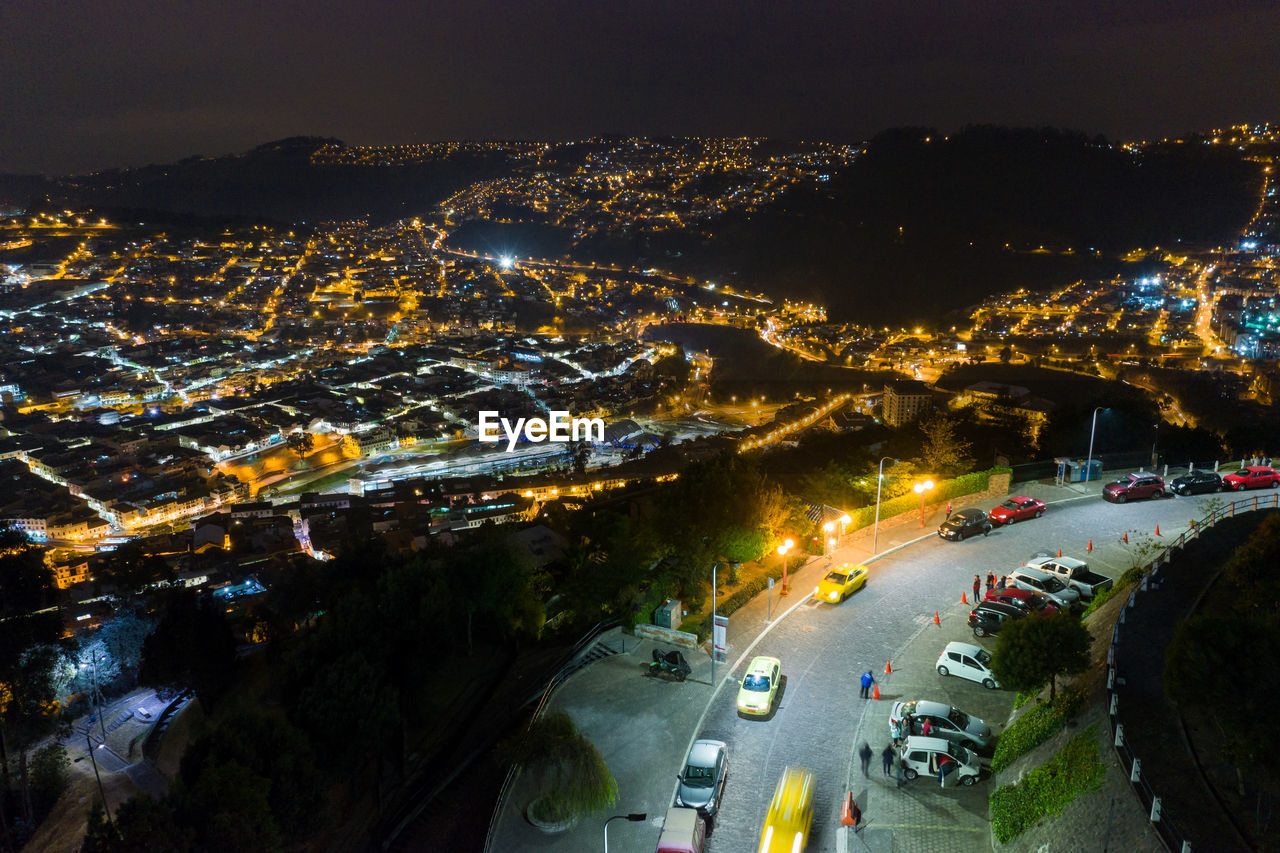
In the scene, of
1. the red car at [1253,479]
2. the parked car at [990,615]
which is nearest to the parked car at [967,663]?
the parked car at [990,615]

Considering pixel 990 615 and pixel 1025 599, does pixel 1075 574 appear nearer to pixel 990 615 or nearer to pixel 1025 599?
pixel 1025 599

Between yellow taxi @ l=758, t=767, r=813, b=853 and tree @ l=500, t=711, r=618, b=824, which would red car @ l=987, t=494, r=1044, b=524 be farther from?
tree @ l=500, t=711, r=618, b=824

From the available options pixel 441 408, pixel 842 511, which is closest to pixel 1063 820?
pixel 842 511

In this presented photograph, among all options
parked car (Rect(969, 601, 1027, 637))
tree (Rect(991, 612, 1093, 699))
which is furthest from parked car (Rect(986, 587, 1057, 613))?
tree (Rect(991, 612, 1093, 699))

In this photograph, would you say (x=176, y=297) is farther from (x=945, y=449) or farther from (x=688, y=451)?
(x=945, y=449)

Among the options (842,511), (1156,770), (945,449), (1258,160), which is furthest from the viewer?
(1258,160)

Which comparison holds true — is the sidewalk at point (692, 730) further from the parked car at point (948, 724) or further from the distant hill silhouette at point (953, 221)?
the distant hill silhouette at point (953, 221)
